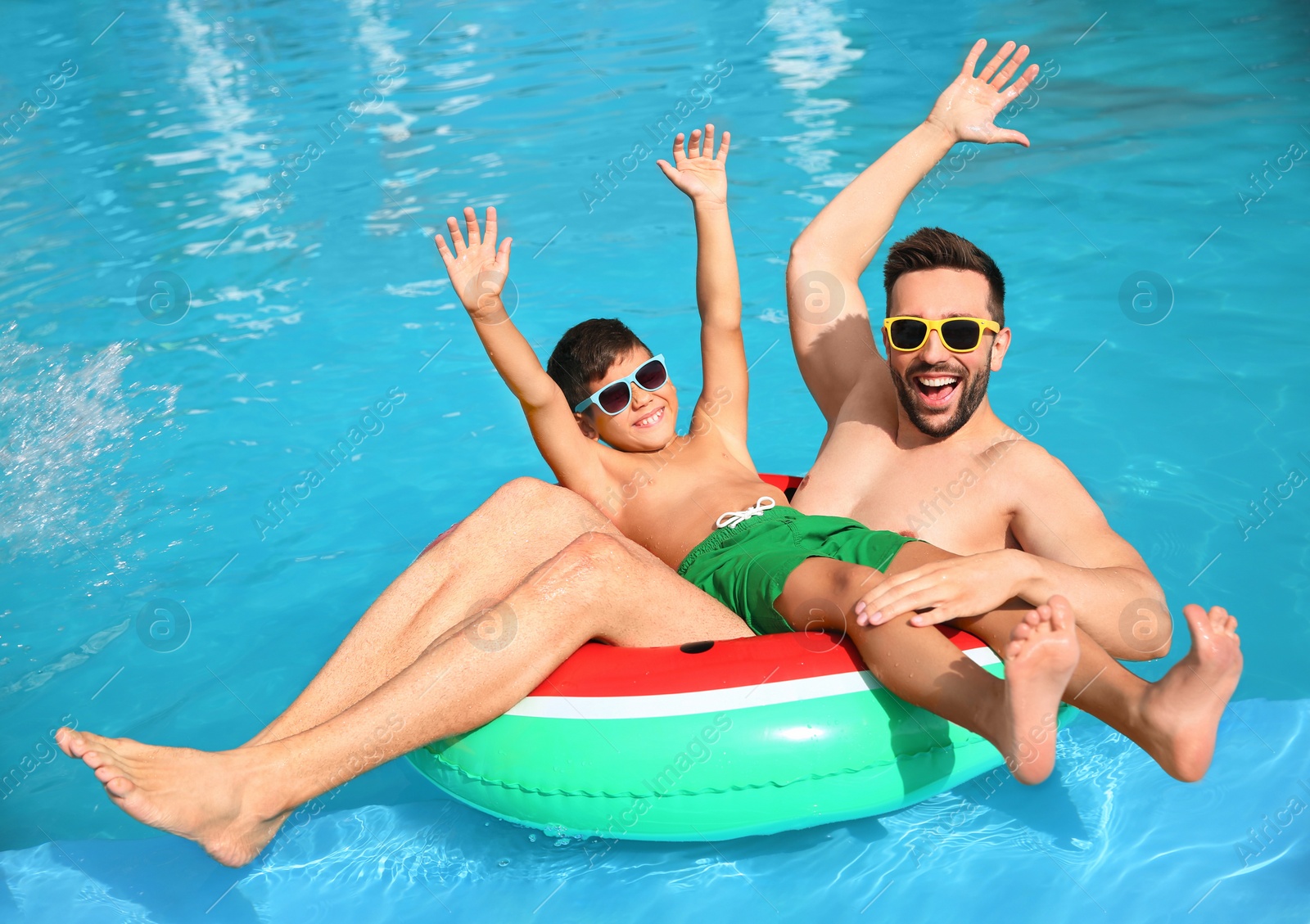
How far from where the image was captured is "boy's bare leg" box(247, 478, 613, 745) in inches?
112

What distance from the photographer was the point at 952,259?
10.3 ft

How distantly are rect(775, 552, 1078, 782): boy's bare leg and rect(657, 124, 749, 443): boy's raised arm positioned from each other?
3.07 ft

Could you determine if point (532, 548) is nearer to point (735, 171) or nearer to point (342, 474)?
point (342, 474)

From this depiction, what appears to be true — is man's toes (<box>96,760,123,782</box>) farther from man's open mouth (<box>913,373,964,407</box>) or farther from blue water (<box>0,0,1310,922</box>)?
man's open mouth (<box>913,373,964,407</box>)

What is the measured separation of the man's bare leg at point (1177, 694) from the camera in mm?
2238

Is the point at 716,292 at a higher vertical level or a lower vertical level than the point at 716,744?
higher

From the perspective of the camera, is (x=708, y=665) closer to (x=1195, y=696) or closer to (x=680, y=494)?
(x=680, y=494)

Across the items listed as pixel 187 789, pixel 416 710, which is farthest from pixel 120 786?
pixel 416 710

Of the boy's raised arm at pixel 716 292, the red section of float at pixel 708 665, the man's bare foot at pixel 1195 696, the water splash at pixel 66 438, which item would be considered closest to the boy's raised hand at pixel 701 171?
the boy's raised arm at pixel 716 292

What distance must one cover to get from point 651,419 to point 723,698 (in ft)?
3.82

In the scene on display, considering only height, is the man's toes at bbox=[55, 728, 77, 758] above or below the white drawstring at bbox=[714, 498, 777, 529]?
above

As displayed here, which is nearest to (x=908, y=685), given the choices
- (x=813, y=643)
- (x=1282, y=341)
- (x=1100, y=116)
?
(x=813, y=643)

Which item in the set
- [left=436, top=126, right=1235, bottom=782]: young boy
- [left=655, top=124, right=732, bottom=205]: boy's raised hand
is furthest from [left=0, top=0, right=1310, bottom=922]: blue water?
[left=655, top=124, right=732, bottom=205]: boy's raised hand

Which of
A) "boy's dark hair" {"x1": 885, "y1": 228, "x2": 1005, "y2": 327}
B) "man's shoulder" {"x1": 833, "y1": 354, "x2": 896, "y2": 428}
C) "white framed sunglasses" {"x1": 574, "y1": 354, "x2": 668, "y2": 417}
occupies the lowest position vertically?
A: "man's shoulder" {"x1": 833, "y1": 354, "x2": 896, "y2": 428}
